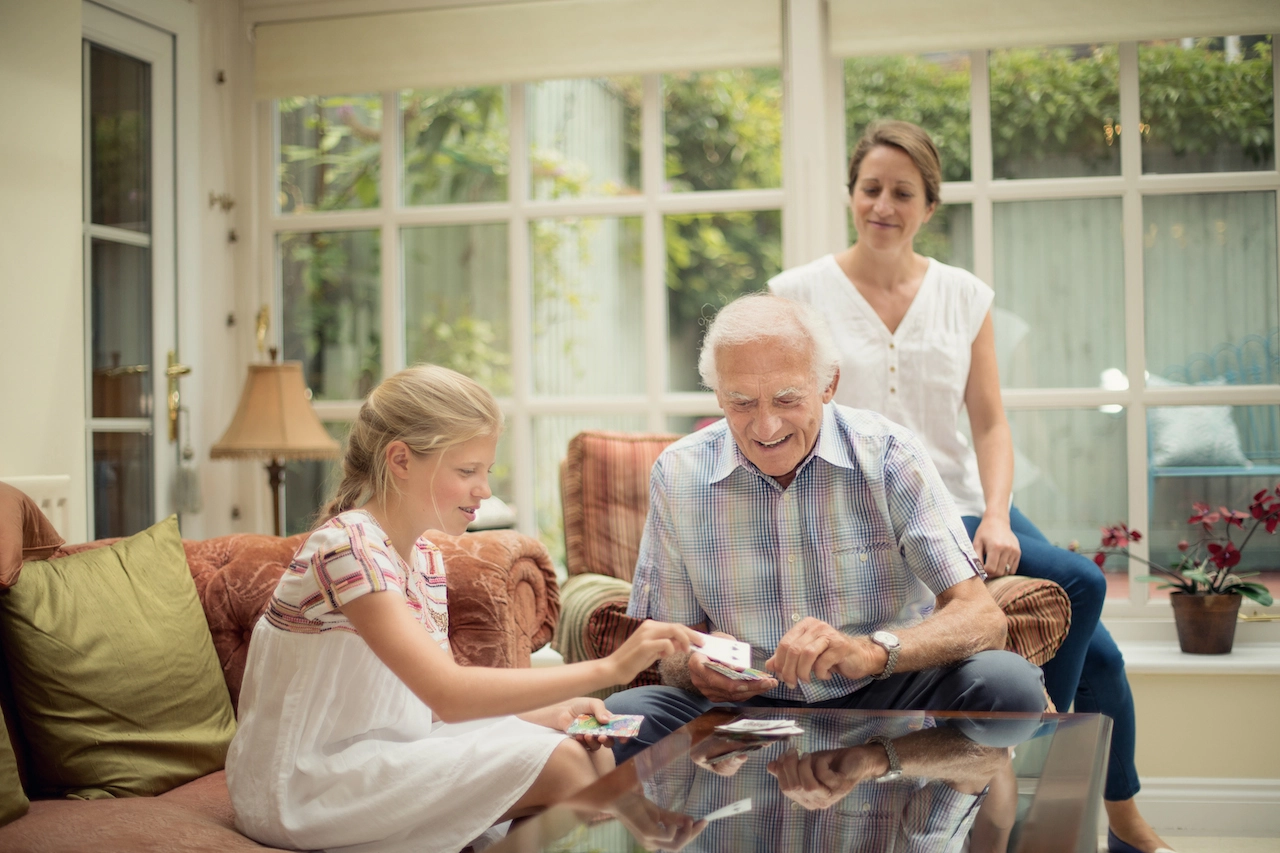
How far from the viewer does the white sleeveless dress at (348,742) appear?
153 centimetres

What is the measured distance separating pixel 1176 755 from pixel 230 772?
252 cm

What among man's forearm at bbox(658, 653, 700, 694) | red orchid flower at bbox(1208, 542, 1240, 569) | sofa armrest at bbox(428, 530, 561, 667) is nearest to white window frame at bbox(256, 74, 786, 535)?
sofa armrest at bbox(428, 530, 561, 667)

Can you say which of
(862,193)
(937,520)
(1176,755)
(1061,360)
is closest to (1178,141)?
(1061,360)

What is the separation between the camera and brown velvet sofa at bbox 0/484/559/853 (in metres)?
1.58

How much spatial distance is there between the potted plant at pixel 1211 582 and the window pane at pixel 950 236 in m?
0.92

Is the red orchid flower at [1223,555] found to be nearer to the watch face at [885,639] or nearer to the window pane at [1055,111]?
the window pane at [1055,111]

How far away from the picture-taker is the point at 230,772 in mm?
1637

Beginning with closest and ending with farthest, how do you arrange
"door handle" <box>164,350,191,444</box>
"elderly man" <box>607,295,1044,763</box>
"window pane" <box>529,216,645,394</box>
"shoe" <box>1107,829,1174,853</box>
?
"elderly man" <box>607,295,1044,763</box> < "shoe" <box>1107,829,1174,853</box> < "door handle" <box>164,350,191,444</box> < "window pane" <box>529,216,645,394</box>

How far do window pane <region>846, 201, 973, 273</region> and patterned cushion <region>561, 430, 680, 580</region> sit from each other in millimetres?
1122

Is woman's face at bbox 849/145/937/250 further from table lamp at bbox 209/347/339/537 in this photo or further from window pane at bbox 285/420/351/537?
window pane at bbox 285/420/351/537

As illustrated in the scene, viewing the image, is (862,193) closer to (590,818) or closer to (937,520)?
(937,520)

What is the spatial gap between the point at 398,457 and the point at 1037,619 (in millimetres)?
1245

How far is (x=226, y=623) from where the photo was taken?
2.17 m

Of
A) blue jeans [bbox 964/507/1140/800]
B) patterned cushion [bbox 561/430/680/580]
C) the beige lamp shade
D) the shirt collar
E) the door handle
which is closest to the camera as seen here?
the shirt collar
